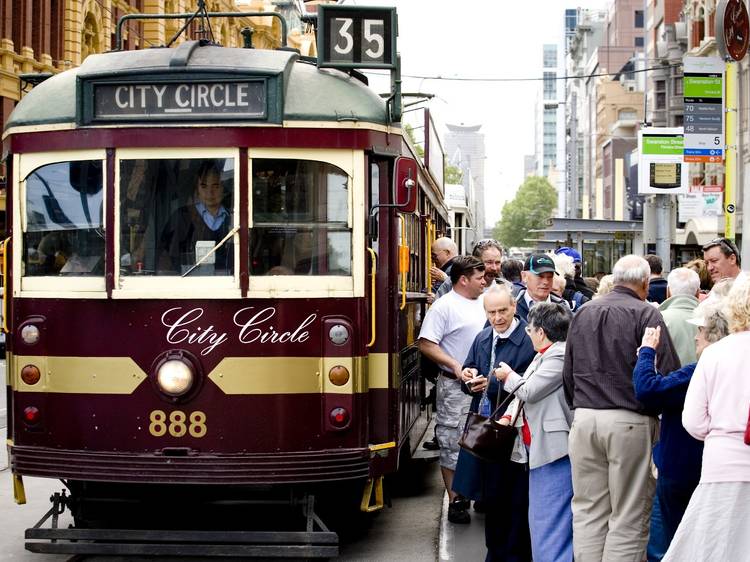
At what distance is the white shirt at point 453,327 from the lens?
9.01 m

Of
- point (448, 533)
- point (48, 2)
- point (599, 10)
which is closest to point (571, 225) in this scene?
point (48, 2)

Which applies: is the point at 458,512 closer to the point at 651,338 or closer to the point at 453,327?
the point at 453,327

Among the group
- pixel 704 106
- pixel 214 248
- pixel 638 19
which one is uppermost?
pixel 638 19

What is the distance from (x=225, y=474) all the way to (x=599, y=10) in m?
140

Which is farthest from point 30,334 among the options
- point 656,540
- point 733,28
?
point 733,28

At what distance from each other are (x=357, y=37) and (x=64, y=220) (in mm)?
2101

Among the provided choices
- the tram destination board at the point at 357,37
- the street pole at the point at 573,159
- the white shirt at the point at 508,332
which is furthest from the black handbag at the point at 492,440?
the street pole at the point at 573,159

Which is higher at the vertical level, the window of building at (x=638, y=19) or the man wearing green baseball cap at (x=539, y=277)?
the window of building at (x=638, y=19)

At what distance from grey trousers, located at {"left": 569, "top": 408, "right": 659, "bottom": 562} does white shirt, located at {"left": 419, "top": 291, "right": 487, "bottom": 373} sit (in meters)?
2.43

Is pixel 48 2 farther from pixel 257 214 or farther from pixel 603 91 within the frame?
pixel 603 91

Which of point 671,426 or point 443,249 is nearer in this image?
point 671,426

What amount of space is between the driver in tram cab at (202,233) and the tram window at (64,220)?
1.42 ft

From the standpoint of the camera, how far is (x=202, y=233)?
7.07 m

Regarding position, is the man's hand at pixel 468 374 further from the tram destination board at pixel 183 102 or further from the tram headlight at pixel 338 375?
the tram destination board at pixel 183 102
